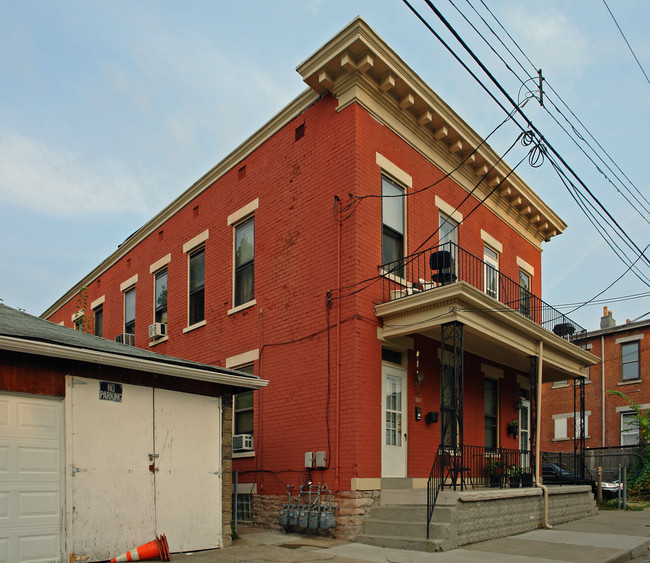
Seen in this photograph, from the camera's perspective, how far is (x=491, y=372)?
15.9m

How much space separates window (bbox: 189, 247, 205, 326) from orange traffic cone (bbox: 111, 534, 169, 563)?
7.91 metres

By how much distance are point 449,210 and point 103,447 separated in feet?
31.3

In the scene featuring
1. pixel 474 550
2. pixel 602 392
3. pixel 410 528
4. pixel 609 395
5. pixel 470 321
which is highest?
pixel 470 321

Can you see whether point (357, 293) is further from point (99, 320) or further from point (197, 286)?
point (99, 320)

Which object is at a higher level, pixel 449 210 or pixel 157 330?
pixel 449 210

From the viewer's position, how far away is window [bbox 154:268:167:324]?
60.5 feet

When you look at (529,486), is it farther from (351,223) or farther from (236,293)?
(236,293)

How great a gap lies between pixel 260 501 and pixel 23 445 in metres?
6.04

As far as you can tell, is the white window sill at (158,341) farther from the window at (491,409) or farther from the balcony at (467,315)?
the window at (491,409)

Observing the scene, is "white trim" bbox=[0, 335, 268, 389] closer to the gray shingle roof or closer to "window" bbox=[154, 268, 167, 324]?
the gray shingle roof

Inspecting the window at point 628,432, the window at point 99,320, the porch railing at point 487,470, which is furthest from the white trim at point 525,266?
the window at point 628,432

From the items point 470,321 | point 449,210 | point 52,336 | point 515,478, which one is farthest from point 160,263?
point 515,478

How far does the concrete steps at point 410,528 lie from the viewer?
975 centimetres

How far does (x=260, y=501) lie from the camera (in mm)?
13023
